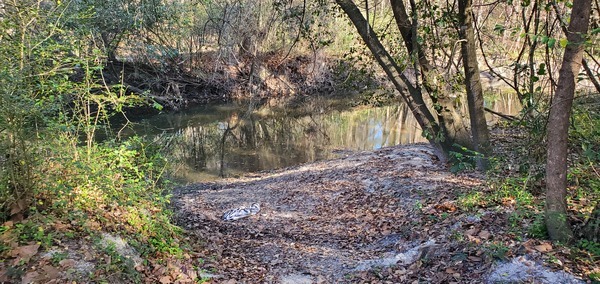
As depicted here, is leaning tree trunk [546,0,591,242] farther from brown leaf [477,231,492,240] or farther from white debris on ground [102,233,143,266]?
white debris on ground [102,233,143,266]

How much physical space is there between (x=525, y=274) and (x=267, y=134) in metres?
17.7

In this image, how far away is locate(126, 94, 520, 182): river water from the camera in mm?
16266

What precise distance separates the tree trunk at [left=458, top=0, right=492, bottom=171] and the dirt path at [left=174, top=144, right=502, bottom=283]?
83 cm

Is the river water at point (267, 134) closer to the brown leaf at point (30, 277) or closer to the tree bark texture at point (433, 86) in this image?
the tree bark texture at point (433, 86)

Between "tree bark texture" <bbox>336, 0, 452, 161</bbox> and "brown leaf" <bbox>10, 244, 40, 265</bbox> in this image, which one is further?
"tree bark texture" <bbox>336, 0, 452, 161</bbox>

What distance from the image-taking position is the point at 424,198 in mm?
6848

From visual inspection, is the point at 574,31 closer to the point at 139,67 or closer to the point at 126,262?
the point at 126,262

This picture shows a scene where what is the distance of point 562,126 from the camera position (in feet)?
12.0

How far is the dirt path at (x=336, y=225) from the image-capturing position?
→ 4.97 metres

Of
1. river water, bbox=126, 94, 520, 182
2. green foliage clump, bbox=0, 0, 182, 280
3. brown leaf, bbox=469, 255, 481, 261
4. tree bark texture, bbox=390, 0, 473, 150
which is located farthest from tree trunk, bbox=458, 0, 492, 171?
river water, bbox=126, 94, 520, 182

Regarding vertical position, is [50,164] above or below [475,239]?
above

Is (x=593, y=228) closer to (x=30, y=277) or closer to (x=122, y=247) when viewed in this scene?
(x=122, y=247)

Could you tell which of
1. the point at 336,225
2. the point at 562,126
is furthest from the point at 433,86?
the point at 562,126

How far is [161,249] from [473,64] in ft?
19.8
